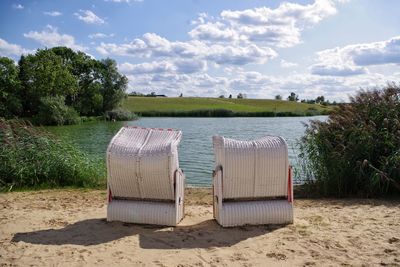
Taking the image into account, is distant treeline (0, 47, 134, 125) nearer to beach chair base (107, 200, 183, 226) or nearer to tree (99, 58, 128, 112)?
tree (99, 58, 128, 112)

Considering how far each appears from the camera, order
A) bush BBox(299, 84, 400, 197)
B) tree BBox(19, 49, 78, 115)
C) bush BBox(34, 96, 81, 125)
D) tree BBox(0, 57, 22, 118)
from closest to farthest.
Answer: bush BBox(299, 84, 400, 197), bush BBox(34, 96, 81, 125), tree BBox(0, 57, 22, 118), tree BBox(19, 49, 78, 115)

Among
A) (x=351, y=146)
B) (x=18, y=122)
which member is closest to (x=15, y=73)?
(x=18, y=122)

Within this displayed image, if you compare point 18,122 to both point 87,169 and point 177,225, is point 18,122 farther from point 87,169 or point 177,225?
point 177,225

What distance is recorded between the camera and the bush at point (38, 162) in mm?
11961

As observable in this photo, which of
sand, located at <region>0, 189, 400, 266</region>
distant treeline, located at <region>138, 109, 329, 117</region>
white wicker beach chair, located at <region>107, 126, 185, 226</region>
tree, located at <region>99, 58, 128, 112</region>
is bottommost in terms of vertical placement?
sand, located at <region>0, 189, 400, 266</region>

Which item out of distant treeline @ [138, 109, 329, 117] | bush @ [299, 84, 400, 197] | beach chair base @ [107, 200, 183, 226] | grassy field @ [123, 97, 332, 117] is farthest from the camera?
grassy field @ [123, 97, 332, 117]

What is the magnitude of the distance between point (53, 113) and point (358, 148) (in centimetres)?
5590

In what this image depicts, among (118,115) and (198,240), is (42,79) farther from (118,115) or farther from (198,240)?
(198,240)

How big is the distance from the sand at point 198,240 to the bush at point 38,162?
3249 millimetres

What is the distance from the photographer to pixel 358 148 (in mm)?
10594

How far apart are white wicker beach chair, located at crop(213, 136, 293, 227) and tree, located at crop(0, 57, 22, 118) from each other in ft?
200

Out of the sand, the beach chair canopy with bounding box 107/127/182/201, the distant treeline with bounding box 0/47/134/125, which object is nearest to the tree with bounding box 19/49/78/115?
the distant treeline with bounding box 0/47/134/125

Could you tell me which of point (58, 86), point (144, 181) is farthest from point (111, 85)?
point (144, 181)

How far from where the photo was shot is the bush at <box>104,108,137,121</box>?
73.3 metres
